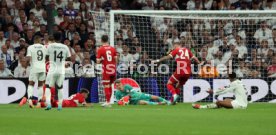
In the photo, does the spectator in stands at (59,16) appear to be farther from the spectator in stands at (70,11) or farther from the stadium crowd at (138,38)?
the spectator in stands at (70,11)

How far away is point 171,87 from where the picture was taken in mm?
24562

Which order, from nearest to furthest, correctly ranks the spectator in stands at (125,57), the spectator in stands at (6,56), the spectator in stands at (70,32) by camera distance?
the spectator in stands at (6,56) → the spectator in stands at (125,57) → the spectator in stands at (70,32)

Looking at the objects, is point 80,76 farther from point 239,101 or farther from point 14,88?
point 239,101

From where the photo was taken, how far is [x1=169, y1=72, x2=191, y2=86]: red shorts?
2472 cm

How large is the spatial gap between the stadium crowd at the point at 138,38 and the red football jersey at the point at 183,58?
2.39 m

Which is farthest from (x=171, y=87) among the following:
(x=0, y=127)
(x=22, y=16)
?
(x=0, y=127)

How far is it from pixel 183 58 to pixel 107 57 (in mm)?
2947

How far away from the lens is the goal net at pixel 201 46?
26.5m

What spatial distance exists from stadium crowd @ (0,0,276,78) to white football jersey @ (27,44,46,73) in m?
3.40

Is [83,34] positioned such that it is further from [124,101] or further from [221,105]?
[221,105]

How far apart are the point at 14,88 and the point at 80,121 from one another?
10.1 meters

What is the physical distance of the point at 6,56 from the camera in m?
26.6

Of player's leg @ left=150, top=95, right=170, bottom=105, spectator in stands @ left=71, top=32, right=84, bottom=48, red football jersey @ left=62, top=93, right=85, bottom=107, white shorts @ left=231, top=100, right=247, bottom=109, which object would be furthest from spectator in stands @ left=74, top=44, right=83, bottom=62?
white shorts @ left=231, top=100, right=247, bottom=109

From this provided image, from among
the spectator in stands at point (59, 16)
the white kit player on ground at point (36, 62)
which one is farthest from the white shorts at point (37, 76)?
the spectator in stands at point (59, 16)
